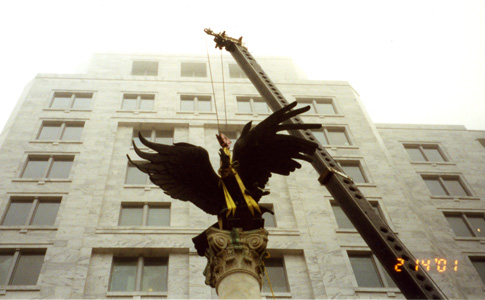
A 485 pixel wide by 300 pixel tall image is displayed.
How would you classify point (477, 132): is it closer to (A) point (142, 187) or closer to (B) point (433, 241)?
(B) point (433, 241)

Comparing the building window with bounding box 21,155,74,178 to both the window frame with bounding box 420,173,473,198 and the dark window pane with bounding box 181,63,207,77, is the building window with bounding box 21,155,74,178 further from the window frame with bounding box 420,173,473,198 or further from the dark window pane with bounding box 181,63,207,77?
the window frame with bounding box 420,173,473,198

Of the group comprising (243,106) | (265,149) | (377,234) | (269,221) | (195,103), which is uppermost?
(195,103)

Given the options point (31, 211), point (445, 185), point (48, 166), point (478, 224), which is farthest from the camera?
point (445, 185)

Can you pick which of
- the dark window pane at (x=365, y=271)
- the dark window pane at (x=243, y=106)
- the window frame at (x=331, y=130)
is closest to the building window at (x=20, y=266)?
the dark window pane at (x=365, y=271)

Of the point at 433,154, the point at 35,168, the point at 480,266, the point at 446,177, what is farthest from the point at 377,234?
the point at 433,154

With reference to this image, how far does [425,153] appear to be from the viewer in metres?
38.3

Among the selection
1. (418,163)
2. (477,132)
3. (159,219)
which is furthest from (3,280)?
(477,132)

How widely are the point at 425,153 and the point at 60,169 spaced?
28.0m

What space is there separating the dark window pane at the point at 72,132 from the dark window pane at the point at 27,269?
10780 millimetres

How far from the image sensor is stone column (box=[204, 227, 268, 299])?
384 inches

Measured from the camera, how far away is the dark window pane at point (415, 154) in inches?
1489

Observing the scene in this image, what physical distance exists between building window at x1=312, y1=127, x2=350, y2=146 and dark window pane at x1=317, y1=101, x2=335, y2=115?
2.45 meters

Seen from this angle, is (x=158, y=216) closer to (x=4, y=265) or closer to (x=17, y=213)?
(x=17, y=213)

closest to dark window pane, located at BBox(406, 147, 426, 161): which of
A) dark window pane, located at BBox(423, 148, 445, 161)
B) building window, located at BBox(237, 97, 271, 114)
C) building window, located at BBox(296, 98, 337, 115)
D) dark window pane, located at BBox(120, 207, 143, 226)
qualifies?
dark window pane, located at BBox(423, 148, 445, 161)
